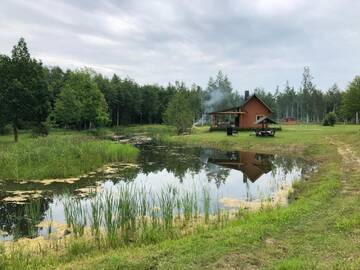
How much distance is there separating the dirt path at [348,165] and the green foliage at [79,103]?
115ft

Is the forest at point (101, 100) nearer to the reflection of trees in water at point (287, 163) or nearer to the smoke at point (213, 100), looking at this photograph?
the smoke at point (213, 100)

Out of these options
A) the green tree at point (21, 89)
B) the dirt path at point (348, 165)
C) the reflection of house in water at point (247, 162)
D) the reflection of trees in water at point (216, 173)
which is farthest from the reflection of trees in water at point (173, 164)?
the green tree at point (21, 89)

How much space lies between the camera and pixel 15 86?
116ft

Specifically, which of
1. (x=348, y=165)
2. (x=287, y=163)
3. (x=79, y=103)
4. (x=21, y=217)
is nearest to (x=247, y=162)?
(x=287, y=163)

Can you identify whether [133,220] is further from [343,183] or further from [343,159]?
[343,159]

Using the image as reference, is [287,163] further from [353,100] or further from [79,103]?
[79,103]

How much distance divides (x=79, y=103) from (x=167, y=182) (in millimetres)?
38070

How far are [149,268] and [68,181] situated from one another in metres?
13.0

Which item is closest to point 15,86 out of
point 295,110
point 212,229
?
A: point 212,229

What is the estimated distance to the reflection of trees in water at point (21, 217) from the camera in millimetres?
11058

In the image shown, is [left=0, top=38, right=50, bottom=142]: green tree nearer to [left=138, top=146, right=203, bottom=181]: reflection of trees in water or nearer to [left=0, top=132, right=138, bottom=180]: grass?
[left=0, top=132, right=138, bottom=180]: grass

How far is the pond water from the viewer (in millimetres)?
13564

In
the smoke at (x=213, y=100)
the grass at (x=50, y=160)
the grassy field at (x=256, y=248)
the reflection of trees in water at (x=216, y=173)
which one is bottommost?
the reflection of trees in water at (x=216, y=173)

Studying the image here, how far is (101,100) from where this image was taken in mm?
60094
